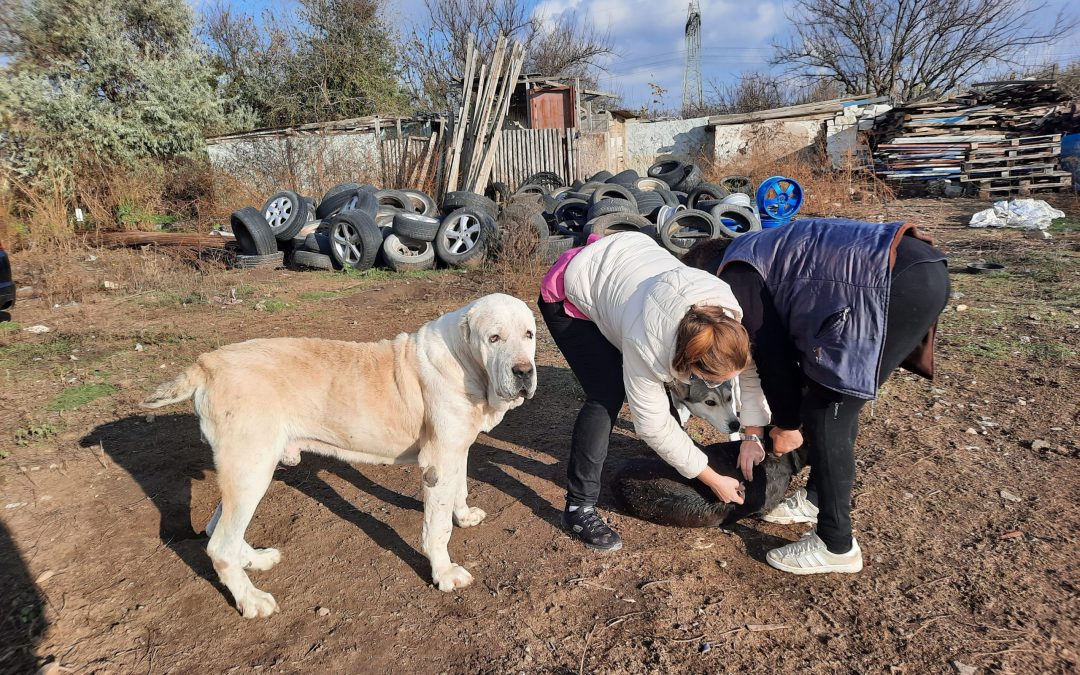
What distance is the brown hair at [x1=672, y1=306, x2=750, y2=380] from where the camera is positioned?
250 centimetres

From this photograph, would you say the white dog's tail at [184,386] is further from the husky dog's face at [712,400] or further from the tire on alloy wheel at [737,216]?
the tire on alloy wheel at [737,216]

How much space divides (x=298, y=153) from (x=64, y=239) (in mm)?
7379

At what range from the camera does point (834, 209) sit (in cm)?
1557

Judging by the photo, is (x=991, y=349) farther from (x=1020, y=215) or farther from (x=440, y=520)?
(x=1020, y=215)

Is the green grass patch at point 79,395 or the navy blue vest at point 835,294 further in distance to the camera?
the green grass patch at point 79,395

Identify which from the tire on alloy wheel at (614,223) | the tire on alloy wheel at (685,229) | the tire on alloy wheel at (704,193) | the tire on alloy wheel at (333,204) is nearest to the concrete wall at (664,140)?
the tire on alloy wheel at (704,193)

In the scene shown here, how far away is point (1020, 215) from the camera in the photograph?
12.8 m

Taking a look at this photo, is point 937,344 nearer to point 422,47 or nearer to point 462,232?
point 462,232

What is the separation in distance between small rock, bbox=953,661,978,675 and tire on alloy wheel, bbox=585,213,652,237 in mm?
7909

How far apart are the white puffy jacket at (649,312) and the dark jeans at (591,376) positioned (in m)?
0.11

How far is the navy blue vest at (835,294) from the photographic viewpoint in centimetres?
267

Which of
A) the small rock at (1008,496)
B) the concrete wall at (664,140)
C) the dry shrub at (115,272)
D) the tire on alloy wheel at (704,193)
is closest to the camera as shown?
the small rock at (1008,496)

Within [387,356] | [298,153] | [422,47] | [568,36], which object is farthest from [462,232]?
[568,36]

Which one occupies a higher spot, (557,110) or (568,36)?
(568,36)
